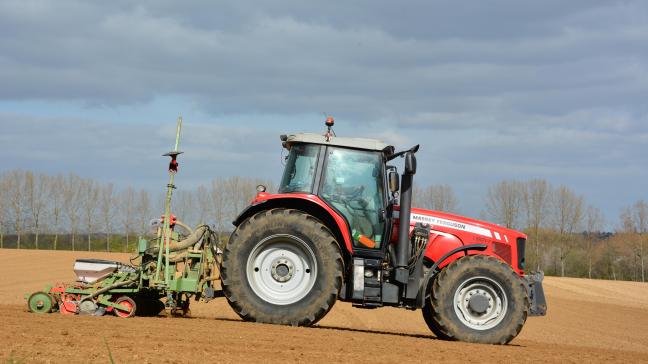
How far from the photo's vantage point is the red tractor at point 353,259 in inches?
385

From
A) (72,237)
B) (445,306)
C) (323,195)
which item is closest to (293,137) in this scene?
(323,195)

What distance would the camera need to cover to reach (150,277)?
10.6 metres

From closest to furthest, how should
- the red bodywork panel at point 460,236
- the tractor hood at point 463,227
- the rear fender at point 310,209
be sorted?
1. the rear fender at point 310,209
2. the red bodywork panel at point 460,236
3. the tractor hood at point 463,227

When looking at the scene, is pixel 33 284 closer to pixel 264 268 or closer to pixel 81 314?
pixel 81 314

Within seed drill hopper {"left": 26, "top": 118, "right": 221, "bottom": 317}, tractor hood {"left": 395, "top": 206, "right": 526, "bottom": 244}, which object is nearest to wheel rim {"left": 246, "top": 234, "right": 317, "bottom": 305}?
seed drill hopper {"left": 26, "top": 118, "right": 221, "bottom": 317}

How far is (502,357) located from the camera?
27.3 ft

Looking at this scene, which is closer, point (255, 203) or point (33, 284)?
point (255, 203)

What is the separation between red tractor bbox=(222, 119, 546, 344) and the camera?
977cm

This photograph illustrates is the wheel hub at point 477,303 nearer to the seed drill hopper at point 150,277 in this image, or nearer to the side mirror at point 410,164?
the side mirror at point 410,164

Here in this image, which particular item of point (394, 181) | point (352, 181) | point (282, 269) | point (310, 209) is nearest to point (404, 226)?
point (394, 181)

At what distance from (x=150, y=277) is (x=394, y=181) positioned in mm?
3683

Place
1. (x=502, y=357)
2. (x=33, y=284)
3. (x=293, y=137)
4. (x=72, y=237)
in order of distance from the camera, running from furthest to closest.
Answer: (x=72, y=237), (x=33, y=284), (x=293, y=137), (x=502, y=357)

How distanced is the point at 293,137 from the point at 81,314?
395 centimetres

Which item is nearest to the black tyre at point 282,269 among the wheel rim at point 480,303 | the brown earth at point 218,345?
the brown earth at point 218,345
